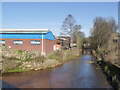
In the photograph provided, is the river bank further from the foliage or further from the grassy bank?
the foliage

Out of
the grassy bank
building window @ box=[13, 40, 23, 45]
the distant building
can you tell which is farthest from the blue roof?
the grassy bank

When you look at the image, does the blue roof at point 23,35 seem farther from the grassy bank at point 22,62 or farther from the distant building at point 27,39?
the grassy bank at point 22,62

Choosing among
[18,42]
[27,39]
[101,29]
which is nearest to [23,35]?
→ [27,39]

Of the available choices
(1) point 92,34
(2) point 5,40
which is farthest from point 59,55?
(1) point 92,34

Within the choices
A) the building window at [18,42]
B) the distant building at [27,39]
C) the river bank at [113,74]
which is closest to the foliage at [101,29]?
the distant building at [27,39]

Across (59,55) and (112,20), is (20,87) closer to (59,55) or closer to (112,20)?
(59,55)

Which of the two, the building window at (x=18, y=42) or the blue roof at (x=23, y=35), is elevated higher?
the blue roof at (x=23, y=35)

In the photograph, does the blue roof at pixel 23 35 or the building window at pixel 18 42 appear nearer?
the blue roof at pixel 23 35

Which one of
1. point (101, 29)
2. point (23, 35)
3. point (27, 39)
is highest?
point (101, 29)

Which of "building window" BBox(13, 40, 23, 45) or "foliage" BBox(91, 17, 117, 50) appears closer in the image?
"building window" BBox(13, 40, 23, 45)

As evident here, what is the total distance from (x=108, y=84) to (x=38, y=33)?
1341cm

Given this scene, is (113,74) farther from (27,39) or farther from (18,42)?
(18,42)

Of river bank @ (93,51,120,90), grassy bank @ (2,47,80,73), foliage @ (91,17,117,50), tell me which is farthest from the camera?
foliage @ (91,17,117,50)

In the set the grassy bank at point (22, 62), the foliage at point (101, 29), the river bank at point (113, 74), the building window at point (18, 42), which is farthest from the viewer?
the foliage at point (101, 29)
